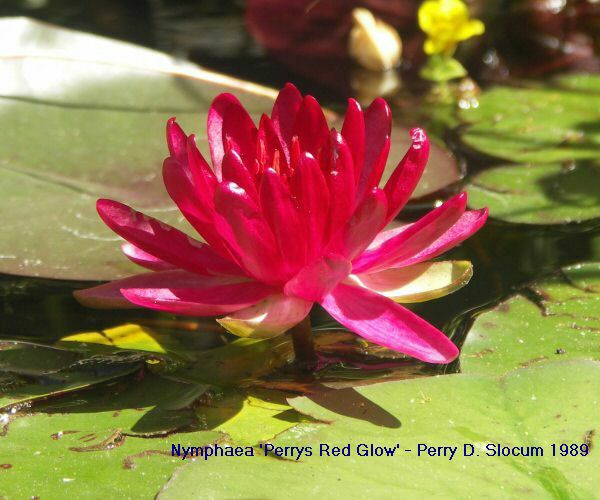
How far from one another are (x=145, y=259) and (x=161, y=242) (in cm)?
8

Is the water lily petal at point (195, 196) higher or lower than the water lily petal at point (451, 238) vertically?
higher

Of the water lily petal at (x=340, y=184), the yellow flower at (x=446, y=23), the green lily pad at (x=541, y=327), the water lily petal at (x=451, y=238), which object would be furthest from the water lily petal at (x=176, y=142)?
the yellow flower at (x=446, y=23)

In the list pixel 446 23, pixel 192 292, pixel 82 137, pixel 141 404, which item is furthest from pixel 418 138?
pixel 446 23

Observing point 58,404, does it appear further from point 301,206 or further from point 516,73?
point 516,73

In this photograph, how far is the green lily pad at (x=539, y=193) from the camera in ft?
4.80

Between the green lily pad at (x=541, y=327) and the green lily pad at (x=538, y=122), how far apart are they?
0.56m

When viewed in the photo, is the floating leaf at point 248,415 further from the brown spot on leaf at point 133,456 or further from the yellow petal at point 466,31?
the yellow petal at point 466,31

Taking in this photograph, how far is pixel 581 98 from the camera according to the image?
2008 mm

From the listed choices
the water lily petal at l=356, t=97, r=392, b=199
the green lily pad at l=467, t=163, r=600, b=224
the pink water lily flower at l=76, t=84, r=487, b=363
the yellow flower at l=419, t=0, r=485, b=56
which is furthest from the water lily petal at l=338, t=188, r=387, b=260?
the yellow flower at l=419, t=0, r=485, b=56

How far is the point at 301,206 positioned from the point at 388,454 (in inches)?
12.5

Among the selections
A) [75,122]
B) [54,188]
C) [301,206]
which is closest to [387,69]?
[75,122]

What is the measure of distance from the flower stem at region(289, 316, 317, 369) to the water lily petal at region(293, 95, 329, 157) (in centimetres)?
24

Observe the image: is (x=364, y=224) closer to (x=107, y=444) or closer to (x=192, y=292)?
(x=192, y=292)

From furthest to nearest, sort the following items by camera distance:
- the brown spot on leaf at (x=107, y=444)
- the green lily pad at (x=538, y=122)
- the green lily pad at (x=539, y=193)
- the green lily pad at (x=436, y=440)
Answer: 1. the green lily pad at (x=538, y=122)
2. the green lily pad at (x=539, y=193)
3. the brown spot on leaf at (x=107, y=444)
4. the green lily pad at (x=436, y=440)
